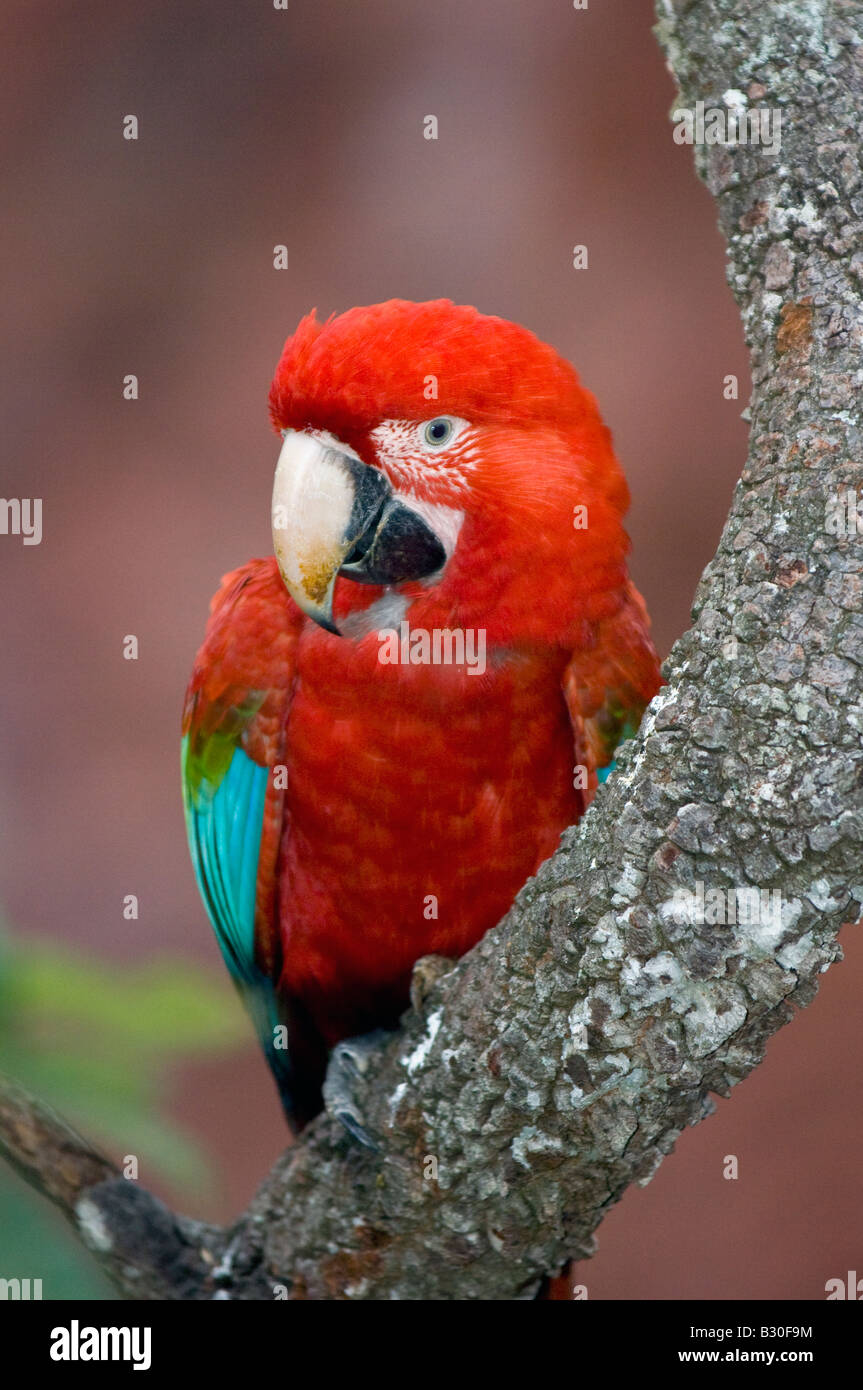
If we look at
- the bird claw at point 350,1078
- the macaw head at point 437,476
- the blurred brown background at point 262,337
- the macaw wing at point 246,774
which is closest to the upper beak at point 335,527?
the macaw head at point 437,476

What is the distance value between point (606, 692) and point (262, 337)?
313cm

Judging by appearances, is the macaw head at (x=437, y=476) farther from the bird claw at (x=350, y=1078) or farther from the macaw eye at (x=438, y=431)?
the bird claw at (x=350, y=1078)

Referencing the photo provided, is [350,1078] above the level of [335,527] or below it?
below

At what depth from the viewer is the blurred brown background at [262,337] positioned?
13.7 feet

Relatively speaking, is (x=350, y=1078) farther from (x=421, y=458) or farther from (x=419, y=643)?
(x=421, y=458)

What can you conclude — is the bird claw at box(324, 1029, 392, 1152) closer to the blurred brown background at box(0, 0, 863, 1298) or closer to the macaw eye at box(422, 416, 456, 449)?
the macaw eye at box(422, 416, 456, 449)

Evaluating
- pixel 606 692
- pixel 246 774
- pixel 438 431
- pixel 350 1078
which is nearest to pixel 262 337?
pixel 246 774

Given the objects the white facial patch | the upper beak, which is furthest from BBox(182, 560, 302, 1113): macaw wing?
the white facial patch

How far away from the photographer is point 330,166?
4.41 metres

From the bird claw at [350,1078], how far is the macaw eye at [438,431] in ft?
3.25

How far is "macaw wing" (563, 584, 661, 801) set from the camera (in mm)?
1871

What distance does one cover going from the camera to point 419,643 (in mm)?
1833
